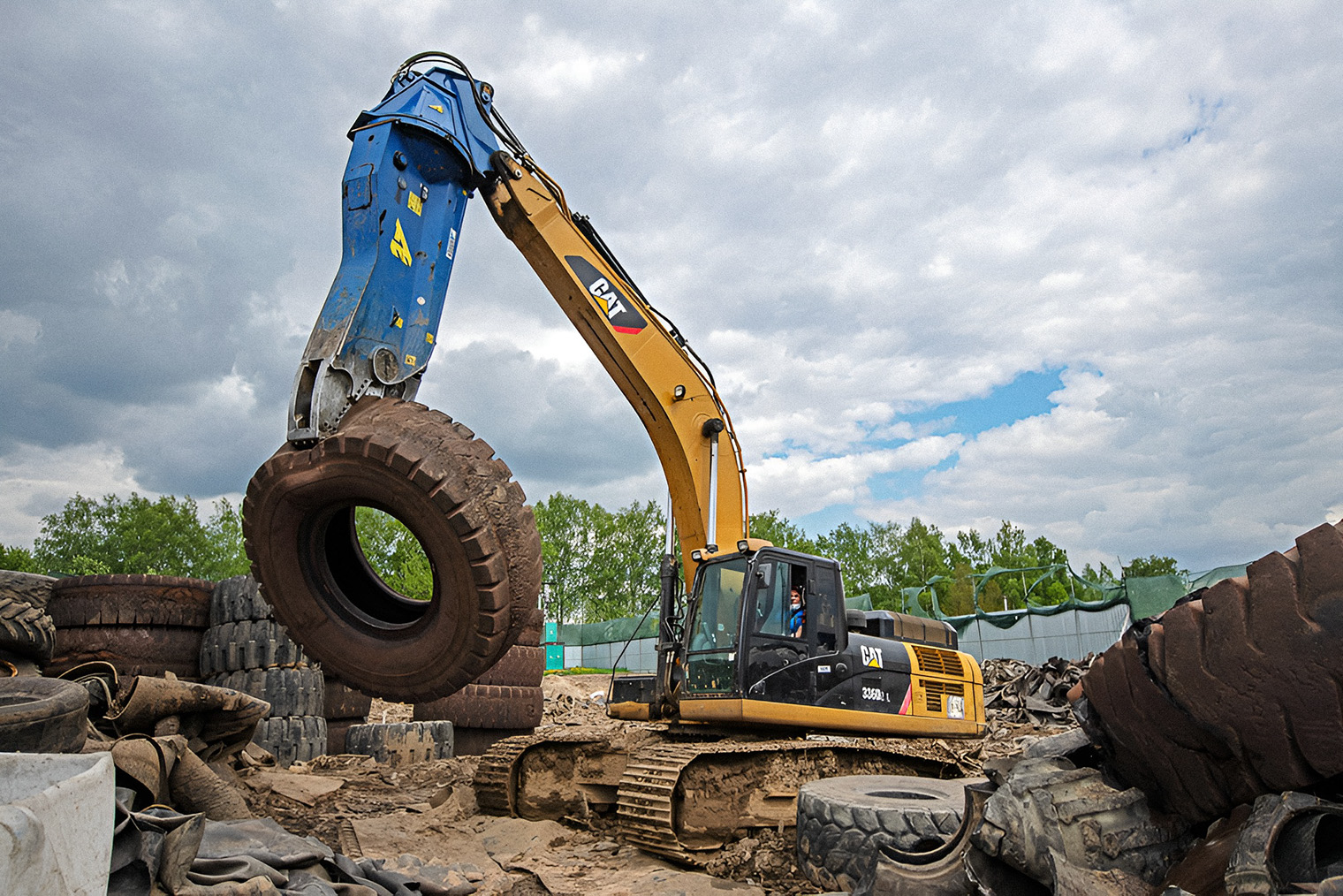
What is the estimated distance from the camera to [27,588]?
749 centimetres

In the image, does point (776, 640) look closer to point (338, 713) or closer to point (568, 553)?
point (338, 713)

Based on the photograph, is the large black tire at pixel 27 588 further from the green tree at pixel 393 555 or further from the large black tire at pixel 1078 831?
the green tree at pixel 393 555

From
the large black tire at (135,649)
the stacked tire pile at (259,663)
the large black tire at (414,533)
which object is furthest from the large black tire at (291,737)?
the large black tire at (414,533)

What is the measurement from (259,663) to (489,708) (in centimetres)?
307

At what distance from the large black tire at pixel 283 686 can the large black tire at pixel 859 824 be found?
5495 millimetres

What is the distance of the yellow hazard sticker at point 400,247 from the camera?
492 centimetres

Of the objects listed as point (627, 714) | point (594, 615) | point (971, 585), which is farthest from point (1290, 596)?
point (594, 615)

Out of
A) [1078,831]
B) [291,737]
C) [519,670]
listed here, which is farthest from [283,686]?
[1078,831]

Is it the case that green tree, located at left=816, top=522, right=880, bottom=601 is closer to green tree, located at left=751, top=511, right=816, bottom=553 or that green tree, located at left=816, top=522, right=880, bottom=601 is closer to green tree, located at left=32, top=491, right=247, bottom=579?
green tree, located at left=751, top=511, right=816, bottom=553

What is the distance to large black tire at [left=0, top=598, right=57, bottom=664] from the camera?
5.16 m

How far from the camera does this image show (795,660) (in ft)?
23.0

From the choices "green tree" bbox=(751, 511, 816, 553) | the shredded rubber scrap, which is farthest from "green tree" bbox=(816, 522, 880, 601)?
the shredded rubber scrap

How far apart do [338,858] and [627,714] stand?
422 cm

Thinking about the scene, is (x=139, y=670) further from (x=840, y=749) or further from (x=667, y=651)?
(x=840, y=749)
